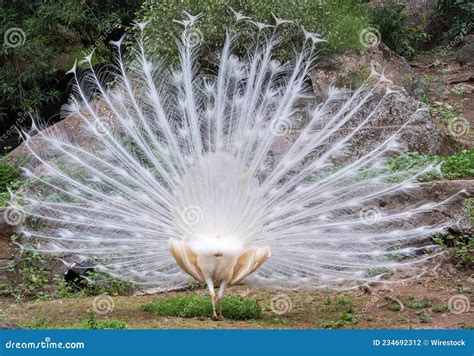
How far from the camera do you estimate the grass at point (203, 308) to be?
6852mm

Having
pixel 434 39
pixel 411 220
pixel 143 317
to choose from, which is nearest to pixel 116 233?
pixel 143 317

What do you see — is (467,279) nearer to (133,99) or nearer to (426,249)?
(426,249)

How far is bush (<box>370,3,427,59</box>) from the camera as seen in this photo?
17406mm

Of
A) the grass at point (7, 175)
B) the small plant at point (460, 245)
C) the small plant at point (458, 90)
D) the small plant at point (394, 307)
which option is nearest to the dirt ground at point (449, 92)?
the small plant at point (458, 90)

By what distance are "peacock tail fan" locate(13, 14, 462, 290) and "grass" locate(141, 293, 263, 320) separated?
190mm

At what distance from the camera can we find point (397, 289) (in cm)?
753

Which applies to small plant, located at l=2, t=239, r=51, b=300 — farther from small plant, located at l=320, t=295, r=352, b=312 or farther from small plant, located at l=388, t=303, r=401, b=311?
small plant, located at l=388, t=303, r=401, b=311

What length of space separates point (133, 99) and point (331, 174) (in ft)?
5.84

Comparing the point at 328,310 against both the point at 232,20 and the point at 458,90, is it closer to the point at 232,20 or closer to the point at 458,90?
the point at 232,20

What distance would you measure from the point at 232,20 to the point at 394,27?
6.42 meters

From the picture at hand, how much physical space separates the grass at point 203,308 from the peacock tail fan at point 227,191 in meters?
0.19

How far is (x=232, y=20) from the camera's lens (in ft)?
39.9

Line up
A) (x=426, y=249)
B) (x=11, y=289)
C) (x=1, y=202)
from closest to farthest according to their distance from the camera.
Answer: (x=426, y=249) → (x=11, y=289) → (x=1, y=202)

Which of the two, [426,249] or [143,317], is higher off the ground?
[426,249]
